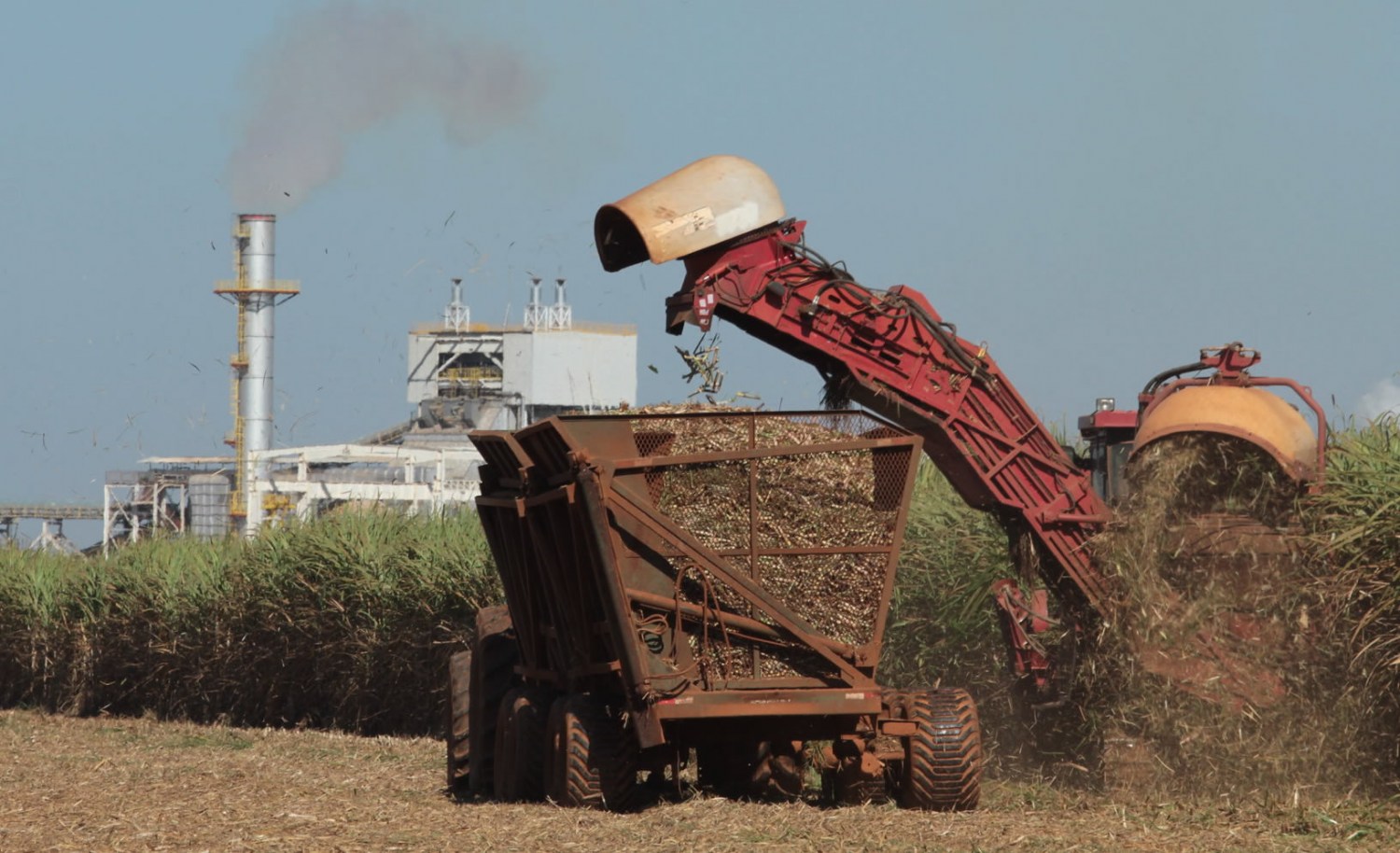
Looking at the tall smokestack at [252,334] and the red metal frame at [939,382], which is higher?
the tall smokestack at [252,334]

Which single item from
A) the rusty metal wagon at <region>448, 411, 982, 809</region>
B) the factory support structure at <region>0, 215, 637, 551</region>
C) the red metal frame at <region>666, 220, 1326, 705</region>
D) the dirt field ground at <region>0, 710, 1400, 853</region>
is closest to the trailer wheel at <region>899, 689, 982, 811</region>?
the rusty metal wagon at <region>448, 411, 982, 809</region>

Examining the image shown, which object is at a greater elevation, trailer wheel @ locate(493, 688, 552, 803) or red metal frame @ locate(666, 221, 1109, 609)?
red metal frame @ locate(666, 221, 1109, 609)

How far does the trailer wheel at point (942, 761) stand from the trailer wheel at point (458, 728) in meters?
4.39

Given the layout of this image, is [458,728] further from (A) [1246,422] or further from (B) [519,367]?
(B) [519,367]

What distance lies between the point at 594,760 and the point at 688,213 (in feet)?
11.6

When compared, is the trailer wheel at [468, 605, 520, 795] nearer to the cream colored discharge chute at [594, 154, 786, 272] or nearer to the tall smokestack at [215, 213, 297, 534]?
the cream colored discharge chute at [594, 154, 786, 272]

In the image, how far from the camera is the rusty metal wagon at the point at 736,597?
37.4 feet

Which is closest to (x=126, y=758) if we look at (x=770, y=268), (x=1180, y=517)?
(x=770, y=268)

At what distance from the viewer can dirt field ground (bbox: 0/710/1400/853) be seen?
33.7ft

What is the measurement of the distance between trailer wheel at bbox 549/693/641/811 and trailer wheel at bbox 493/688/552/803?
85 cm

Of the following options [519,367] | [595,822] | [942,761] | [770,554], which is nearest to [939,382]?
[770,554]

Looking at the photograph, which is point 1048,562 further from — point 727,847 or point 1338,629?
point 727,847

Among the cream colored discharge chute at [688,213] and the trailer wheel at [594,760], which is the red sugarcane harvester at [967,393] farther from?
the trailer wheel at [594,760]

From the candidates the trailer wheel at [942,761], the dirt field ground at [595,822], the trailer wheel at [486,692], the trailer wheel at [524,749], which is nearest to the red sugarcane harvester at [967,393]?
the dirt field ground at [595,822]
